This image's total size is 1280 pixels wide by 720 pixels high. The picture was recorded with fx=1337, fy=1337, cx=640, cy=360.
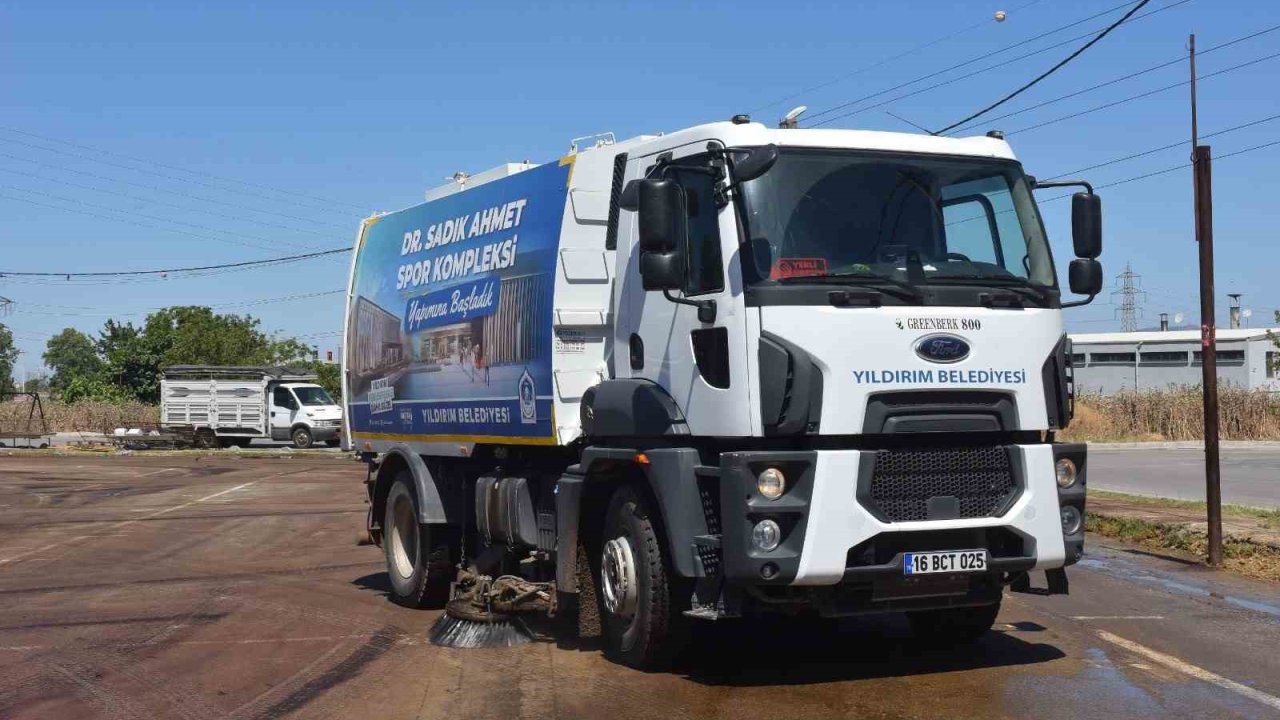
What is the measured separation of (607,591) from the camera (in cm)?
821

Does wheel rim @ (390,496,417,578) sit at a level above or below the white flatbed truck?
below

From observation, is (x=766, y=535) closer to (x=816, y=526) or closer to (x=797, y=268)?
(x=816, y=526)

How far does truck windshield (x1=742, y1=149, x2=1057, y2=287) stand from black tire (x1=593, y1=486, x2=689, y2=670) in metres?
1.67

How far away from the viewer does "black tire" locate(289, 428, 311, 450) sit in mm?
43781

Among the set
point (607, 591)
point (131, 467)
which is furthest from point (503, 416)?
point (131, 467)

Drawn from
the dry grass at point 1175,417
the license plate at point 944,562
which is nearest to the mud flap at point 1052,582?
the license plate at point 944,562

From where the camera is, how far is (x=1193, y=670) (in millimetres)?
7707

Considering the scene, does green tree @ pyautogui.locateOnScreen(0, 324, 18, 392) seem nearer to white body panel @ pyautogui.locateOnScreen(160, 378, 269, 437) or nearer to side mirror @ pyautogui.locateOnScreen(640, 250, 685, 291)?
white body panel @ pyautogui.locateOnScreen(160, 378, 269, 437)

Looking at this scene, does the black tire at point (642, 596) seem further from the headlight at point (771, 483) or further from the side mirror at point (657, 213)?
the side mirror at point (657, 213)

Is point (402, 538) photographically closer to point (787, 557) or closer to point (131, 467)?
point (787, 557)

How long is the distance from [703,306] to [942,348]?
1317 millimetres

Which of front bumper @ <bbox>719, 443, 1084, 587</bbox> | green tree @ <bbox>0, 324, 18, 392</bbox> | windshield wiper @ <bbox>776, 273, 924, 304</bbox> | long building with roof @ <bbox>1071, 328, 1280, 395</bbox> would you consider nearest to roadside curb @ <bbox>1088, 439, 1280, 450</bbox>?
long building with roof @ <bbox>1071, 328, 1280, 395</bbox>

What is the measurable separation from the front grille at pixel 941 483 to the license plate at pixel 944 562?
195 millimetres

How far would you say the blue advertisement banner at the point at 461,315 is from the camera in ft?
30.8
